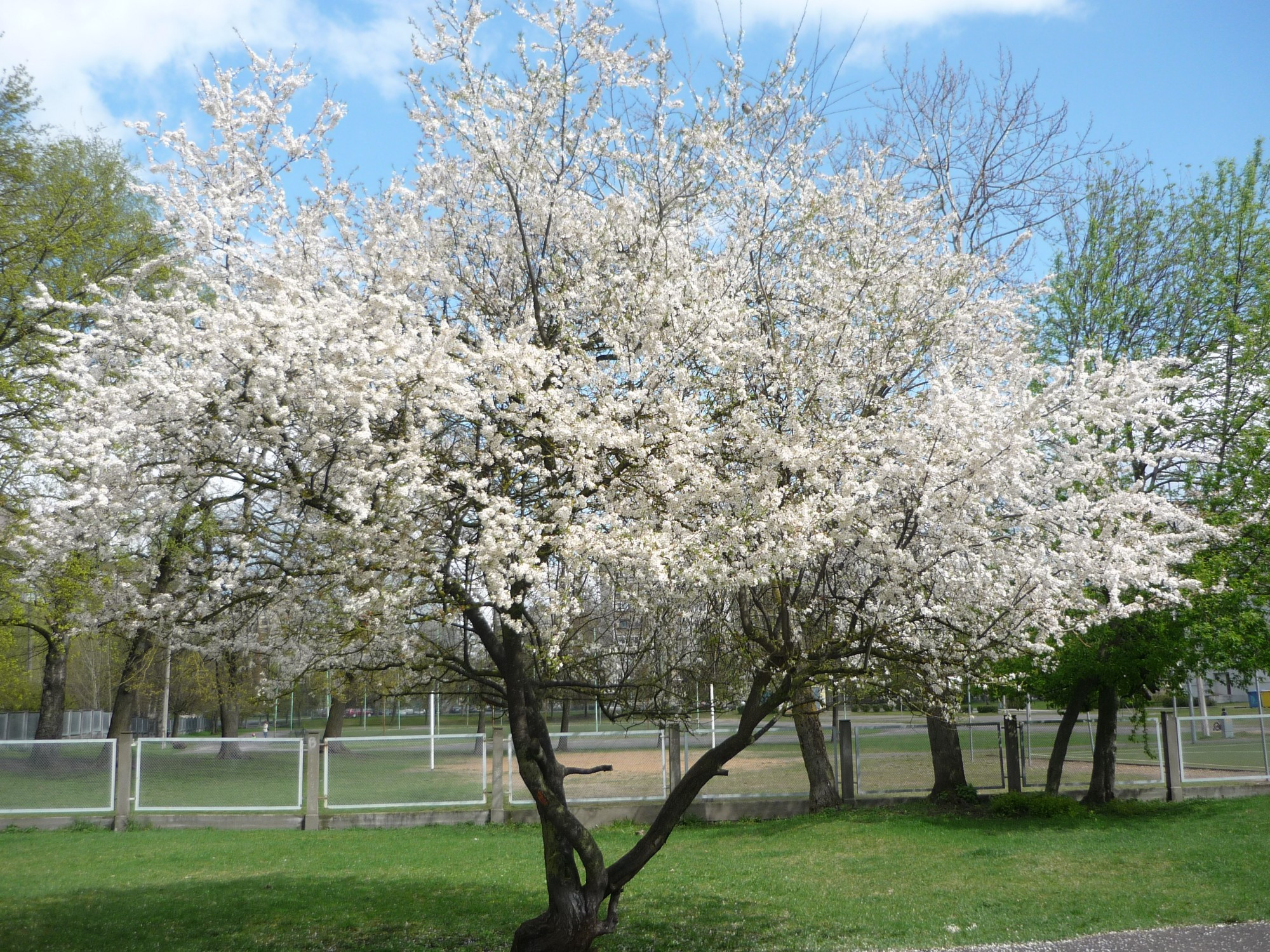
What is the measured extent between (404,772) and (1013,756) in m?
9.35

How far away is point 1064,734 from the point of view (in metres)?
13.4

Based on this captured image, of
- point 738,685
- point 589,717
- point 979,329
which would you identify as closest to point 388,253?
point 738,685

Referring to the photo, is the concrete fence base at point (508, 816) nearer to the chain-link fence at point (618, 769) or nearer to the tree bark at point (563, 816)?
the chain-link fence at point (618, 769)

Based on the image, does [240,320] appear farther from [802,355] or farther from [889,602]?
[889,602]

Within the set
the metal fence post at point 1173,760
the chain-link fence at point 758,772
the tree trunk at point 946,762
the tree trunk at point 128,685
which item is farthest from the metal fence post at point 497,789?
the metal fence post at point 1173,760

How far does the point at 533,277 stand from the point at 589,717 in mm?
29616

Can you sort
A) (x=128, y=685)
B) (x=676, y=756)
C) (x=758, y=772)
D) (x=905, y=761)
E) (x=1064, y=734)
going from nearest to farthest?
(x=1064, y=734) → (x=676, y=756) → (x=758, y=772) → (x=905, y=761) → (x=128, y=685)

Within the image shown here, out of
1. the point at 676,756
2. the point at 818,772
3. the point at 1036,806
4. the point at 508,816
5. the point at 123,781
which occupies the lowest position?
the point at 508,816

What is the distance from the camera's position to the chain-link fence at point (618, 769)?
1416cm

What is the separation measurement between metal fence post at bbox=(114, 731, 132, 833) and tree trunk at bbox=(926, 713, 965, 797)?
11.8 metres

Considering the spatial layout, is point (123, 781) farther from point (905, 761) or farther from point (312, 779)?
point (905, 761)

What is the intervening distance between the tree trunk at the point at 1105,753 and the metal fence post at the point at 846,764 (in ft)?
10.7

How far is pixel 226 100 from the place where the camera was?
6.66m

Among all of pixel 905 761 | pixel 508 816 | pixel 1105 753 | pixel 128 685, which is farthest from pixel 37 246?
pixel 1105 753
